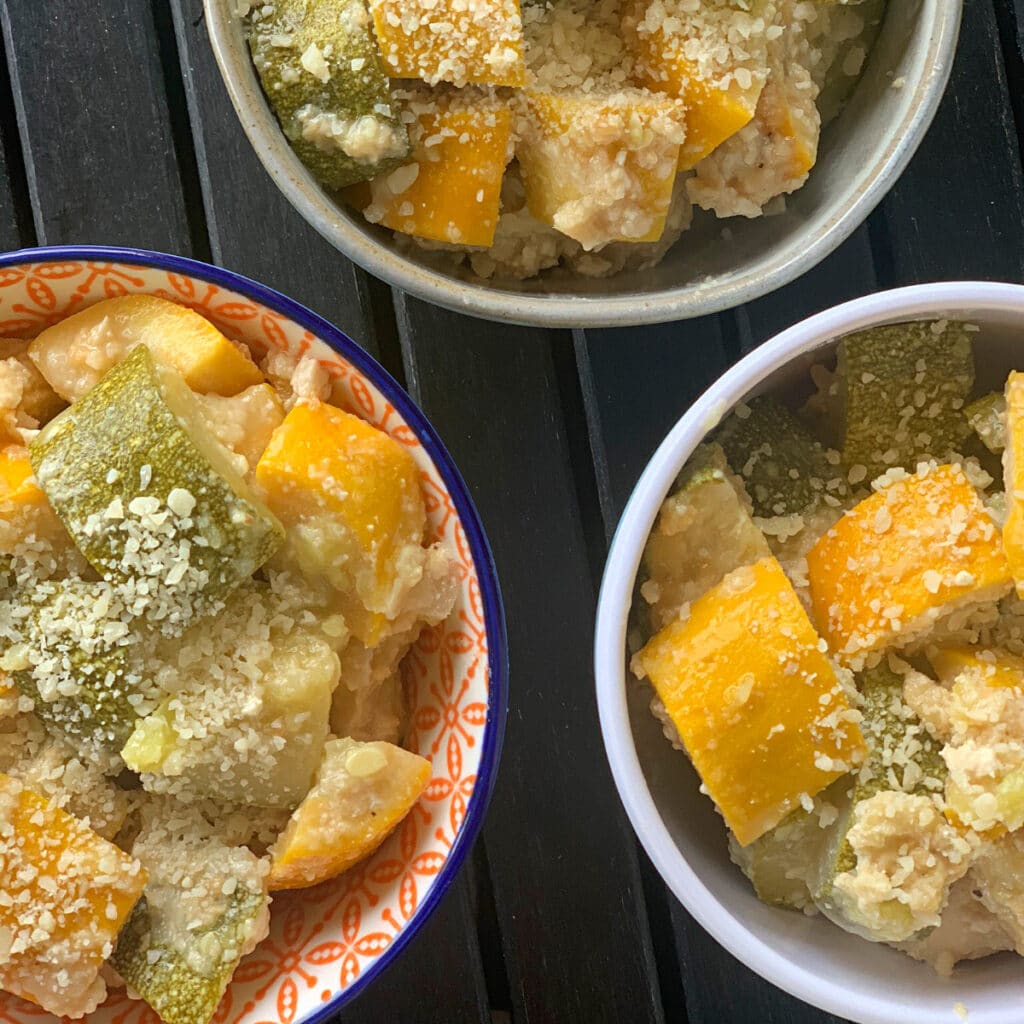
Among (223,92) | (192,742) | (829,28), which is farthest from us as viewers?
(223,92)

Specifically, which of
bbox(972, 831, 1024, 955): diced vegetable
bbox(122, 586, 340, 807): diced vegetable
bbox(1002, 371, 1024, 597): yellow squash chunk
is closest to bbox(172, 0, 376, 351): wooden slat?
bbox(122, 586, 340, 807): diced vegetable

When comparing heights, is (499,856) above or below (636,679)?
below

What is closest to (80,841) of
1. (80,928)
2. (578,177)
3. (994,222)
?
(80,928)

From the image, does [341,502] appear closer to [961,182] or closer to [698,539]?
[698,539]

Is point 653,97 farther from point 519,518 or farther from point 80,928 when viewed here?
point 80,928

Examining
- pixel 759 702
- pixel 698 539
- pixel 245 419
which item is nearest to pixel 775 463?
pixel 698 539

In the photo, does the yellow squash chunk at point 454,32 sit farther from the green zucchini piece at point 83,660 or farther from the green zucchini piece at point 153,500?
the green zucchini piece at point 83,660
